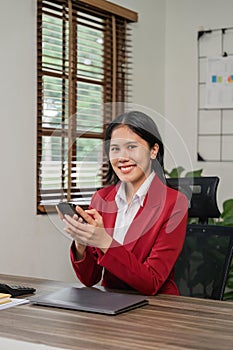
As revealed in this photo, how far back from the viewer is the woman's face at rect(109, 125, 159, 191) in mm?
1756

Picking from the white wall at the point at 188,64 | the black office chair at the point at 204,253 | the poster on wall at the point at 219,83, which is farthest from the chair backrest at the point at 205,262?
the poster on wall at the point at 219,83

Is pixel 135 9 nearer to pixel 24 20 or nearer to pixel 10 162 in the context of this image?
pixel 24 20

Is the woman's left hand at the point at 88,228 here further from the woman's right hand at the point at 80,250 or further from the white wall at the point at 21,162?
the white wall at the point at 21,162

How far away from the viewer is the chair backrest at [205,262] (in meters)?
2.20

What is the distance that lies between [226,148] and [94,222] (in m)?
2.48

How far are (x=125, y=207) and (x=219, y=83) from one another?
7.77 ft

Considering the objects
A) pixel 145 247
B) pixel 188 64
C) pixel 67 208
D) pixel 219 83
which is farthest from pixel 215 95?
pixel 67 208

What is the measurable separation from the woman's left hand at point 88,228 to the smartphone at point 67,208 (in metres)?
0.01

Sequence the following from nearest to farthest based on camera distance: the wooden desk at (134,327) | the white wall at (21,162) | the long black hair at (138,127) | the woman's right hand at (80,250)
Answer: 1. the wooden desk at (134,327)
2. the long black hair at (138,127)
3. the woman's right hand at (80,250)
4. the white wall at (21,162)

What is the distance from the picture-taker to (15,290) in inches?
74.4

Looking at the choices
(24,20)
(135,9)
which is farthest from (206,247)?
(135,9)

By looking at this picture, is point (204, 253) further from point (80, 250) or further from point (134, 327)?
point (134, 327)

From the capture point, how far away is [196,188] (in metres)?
2.42

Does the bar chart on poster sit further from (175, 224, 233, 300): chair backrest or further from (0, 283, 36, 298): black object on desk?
(0, 283, 36, 298): black object on desk
